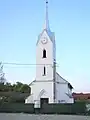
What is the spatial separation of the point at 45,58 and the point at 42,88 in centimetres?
632

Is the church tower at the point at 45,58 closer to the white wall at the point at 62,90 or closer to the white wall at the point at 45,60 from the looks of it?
the white wall at the point at 45,60

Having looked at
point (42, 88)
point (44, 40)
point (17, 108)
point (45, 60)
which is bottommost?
point (17, 108)

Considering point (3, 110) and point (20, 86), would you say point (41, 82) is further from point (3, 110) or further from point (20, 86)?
point (20, 86)

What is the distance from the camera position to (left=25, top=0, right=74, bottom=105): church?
62.0m

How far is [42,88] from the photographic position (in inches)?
2463

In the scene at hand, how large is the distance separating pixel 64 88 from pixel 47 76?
15.9ft

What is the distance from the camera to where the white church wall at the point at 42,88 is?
6162 centimetres

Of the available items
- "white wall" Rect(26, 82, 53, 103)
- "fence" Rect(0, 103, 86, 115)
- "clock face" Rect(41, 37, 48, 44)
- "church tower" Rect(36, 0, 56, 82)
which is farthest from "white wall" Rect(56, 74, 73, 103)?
"fence" Rect(0, 103, 86, 115)

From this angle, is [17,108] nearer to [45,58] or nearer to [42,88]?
[42,88]

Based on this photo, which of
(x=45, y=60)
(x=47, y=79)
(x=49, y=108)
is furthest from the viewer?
(x=45, y=60)

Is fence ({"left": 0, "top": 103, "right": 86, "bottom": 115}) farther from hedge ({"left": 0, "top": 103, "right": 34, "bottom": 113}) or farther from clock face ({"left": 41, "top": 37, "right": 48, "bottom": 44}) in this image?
clock face ({"left": 41, "top": 37, "right": 48, "bottom": 44})

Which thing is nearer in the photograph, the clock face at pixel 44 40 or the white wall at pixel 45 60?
the white wall at pixel 45 60

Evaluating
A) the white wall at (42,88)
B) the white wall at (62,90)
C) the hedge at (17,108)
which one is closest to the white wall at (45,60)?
the white wall at (42,88)

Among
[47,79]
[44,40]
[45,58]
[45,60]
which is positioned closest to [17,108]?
[47,79]
